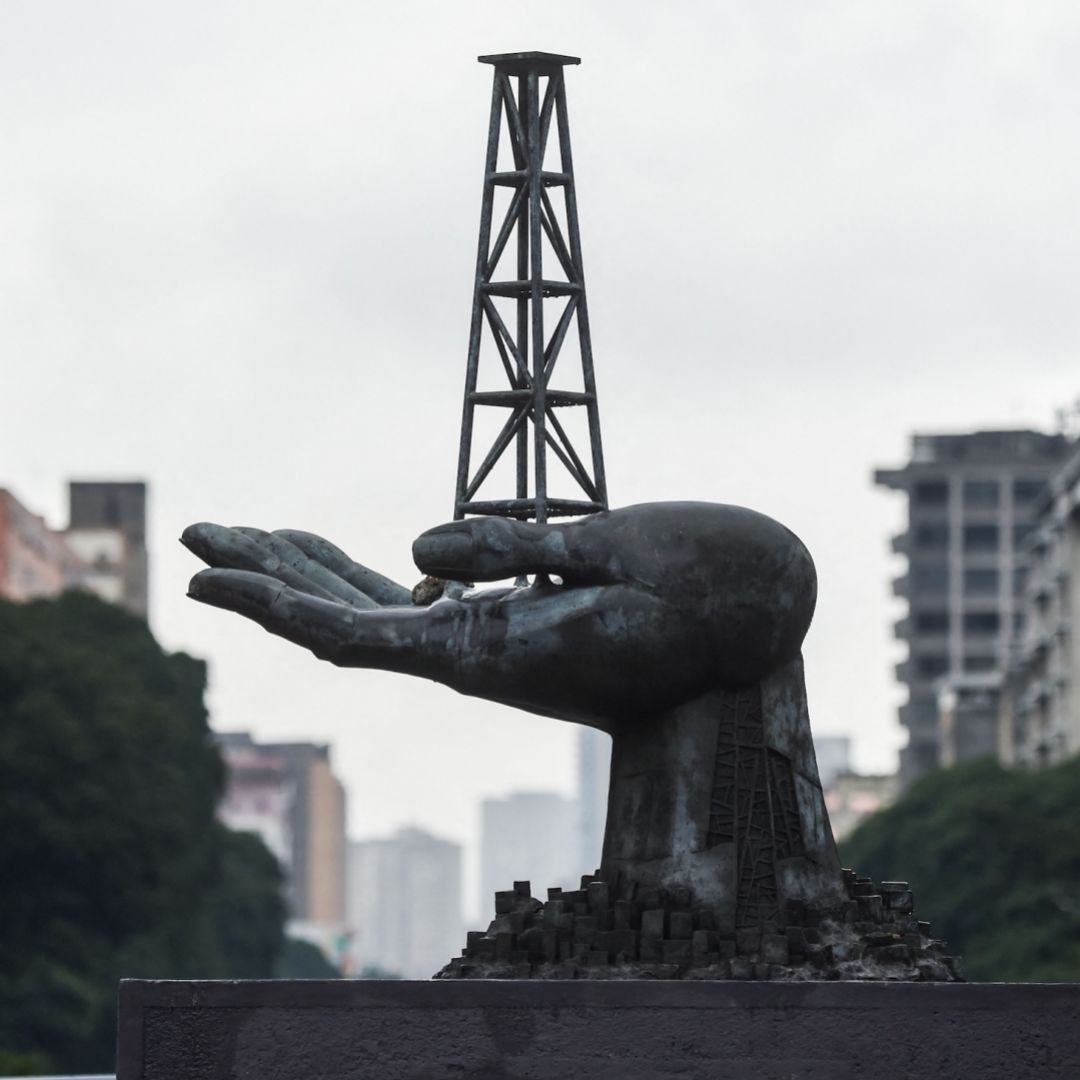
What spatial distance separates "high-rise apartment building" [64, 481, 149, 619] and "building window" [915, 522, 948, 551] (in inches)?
1241

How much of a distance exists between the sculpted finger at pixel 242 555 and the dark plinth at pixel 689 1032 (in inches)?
93.0

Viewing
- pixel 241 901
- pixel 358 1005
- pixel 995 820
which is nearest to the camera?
pixel 358 1005

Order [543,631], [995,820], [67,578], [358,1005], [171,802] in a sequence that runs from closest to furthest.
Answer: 1. [358,1005]
2. [543,631]
3. [171,802]
4. [995,820]
5. [67,578]

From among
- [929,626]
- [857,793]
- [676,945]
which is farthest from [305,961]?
[676,945]

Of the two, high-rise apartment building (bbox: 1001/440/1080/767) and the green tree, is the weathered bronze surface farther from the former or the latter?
the green tree

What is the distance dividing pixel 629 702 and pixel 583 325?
4106mm

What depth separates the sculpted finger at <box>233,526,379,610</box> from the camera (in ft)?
57.3

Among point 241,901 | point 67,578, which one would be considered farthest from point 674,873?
point 67,578

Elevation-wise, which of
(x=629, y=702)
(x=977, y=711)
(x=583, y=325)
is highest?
(x=977, y=711)

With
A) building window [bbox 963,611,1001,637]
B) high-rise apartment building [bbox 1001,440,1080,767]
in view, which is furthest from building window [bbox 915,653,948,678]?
high-rise apartment building [bbox 1001,440,1080,767]

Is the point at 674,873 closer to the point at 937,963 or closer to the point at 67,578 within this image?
the point at 937,963

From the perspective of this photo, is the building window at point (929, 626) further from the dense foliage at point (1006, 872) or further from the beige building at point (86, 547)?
the dense foliage at point (1006, 872)

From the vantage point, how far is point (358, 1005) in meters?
15.7

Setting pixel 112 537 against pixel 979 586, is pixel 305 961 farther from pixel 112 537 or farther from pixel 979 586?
pixel 979 586
